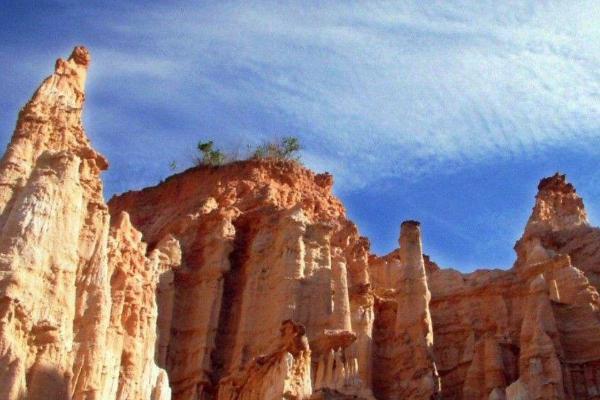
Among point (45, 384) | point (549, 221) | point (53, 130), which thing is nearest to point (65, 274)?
point (45, 384)

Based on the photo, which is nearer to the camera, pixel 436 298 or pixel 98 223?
pixel 98 223

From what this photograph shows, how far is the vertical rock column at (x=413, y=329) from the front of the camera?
36.1 meters

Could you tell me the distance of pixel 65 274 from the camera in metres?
23.6

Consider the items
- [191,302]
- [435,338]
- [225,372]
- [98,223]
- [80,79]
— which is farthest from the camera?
[435,338]

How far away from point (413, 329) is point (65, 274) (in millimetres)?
18312

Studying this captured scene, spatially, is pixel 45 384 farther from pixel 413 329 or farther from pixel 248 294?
pixel 413 329

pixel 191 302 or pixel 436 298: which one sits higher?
pixel 436 298

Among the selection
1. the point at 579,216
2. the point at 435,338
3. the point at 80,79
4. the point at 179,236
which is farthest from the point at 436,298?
the point at 80,79

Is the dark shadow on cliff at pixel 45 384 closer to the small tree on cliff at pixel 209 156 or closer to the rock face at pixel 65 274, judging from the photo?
the rock face at pixel 65 274

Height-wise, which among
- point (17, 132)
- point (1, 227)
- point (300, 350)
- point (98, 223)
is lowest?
point (300, 350)

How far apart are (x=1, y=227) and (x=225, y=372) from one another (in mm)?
13366

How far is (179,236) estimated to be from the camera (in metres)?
39.0

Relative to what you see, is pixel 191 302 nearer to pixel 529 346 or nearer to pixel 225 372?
pixel 225 372

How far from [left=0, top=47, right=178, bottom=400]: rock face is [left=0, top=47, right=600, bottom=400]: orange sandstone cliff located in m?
0.05
